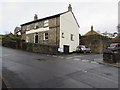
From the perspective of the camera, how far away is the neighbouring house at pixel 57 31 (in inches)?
985

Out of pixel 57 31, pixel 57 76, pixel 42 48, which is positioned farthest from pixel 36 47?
pixel 57 76

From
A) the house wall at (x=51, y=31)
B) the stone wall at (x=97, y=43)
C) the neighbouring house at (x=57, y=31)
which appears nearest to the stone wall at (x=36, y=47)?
the neighbouring house at (x=57, y=31)

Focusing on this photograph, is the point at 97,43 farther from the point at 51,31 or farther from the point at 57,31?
the point at 51,31

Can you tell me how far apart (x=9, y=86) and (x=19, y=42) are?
24.4 meters

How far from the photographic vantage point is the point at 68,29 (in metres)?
27.8

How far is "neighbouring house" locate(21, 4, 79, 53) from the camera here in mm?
25016

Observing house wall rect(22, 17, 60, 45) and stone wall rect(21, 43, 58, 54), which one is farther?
house wall rect(22, 17, 60, 45)

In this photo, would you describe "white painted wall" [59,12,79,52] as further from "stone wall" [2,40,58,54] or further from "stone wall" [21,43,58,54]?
"stone wall" [2,40,58,54]

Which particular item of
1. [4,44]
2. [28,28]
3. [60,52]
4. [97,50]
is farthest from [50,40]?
[4,44]

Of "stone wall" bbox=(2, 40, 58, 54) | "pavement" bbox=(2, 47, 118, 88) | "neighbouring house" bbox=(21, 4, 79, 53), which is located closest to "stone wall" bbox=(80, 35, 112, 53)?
"neighbouring house" bbox=(21, 4, 79, 53)

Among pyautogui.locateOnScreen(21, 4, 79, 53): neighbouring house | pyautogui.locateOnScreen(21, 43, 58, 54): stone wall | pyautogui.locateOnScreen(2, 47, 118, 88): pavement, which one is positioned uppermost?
pyautogui.locateOnScreen(21, 4, 79, 53): neighbouring house

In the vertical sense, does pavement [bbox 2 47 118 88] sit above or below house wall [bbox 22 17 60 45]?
below

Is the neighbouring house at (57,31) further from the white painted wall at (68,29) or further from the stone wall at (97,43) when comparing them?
the stone wall at (97,43)

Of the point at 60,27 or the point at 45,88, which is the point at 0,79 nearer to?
the point at 45,88
